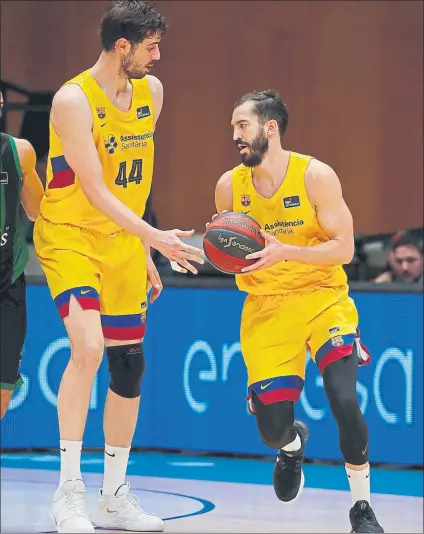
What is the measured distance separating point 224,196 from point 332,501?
2.12m

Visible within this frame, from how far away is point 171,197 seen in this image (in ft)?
41.8

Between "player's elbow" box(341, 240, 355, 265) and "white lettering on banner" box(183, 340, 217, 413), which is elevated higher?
"player's elbow" box(341, 240, 355, 265)

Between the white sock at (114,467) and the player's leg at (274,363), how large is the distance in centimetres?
67

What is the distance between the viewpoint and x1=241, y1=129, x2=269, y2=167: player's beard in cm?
569

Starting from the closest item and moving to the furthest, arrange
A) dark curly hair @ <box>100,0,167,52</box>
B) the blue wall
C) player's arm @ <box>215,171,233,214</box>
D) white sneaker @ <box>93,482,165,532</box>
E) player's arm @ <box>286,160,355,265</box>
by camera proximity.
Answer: dark curly hair @ <box>100,0,167,52</box>
player's arm @ <box>286,160,355,265</box>
white sneaker @ <box>93,482,165,532</box>
player's arm @ <box>215,171,233,214</box>
the blue wall

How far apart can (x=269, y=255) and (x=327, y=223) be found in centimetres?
41

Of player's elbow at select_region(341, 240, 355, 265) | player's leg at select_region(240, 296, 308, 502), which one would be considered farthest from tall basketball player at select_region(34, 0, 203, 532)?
player's elbow at select_region(341, 240, 355, 265)

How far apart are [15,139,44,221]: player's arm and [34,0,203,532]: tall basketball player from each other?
7 centimetres

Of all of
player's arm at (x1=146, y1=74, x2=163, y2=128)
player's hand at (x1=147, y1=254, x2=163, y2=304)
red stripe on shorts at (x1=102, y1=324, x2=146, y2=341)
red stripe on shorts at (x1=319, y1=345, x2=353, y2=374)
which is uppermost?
player's arm at (x1=146, y1=74, x2=163, y2=128)

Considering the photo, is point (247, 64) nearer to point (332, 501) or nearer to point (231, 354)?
point (231, 354)

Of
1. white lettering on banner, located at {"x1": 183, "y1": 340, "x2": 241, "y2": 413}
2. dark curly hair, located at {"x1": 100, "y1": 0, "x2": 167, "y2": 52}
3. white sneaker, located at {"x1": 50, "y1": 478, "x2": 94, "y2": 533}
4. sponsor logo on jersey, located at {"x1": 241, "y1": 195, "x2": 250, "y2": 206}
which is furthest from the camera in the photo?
white lettering on banner, located at {"x1": 183, "y1": 340, "x2": 241, "y2": 413}

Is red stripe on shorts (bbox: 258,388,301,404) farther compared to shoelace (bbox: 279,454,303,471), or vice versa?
shoelace (bbox: 279,454,303,471)

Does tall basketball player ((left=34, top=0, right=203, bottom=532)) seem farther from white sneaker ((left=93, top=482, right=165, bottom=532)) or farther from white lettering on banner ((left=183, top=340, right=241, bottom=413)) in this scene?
white lettering on banner ((left=183, top=340, right=241, bottom=413))

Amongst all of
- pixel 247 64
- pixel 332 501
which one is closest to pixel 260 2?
pixel 247 64
